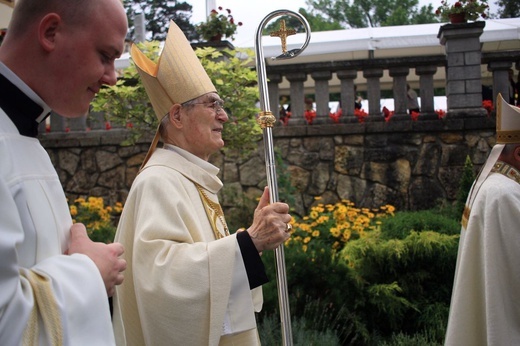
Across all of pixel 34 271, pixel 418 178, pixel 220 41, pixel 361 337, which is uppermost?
pixel 220 41

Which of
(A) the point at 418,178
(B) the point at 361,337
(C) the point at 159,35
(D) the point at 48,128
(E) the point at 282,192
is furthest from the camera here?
(C) the point at 159,35

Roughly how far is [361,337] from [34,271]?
4095 millimetres

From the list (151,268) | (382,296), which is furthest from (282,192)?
(151,268)

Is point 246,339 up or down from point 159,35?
down

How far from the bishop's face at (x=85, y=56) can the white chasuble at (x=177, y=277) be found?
0.98 m

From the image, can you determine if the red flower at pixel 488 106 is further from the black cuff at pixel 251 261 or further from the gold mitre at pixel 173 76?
Answer: the black cuff at pixel 251 261

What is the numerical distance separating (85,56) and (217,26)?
7.59 metres

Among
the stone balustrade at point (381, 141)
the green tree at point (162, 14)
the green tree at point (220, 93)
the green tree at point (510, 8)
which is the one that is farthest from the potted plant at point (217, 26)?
the green tree at point (510, 8)

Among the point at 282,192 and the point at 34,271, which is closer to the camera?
the point at 34,271

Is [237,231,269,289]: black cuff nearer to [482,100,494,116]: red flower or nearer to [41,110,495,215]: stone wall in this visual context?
[41,110,495,215]: stone wall

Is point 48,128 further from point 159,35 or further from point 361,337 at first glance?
point 159,35

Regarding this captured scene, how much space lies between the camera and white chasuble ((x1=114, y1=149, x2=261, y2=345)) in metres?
2.57

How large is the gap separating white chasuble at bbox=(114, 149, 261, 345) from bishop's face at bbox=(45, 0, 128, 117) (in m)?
0.98

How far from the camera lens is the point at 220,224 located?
3.00 meters
